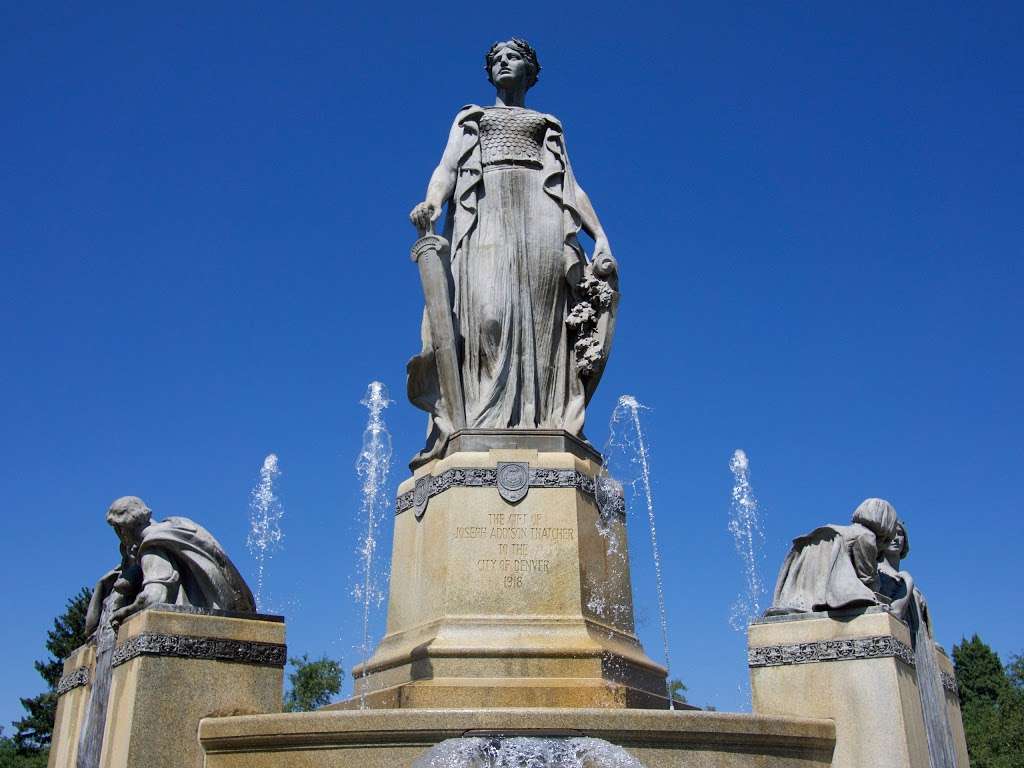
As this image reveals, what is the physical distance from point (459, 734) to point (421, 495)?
419cm

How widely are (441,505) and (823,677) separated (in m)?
4.49

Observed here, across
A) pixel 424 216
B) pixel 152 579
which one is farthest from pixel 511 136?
pixel 152 579

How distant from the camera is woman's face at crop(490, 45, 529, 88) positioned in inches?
556

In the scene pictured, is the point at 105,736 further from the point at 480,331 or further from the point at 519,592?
the point at 480,331

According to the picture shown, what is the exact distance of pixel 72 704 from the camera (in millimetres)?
11461

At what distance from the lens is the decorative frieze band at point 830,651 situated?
10.4m

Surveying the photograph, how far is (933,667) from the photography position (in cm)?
1181

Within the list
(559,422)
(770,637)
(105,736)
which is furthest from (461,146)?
(105,736)

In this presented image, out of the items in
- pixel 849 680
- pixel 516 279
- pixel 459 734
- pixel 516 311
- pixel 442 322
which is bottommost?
pixel 459 734

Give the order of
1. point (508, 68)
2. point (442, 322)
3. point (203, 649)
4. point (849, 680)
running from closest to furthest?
1. point (203, 649)
2. point (849, 680)
3. point (442, 322)
4. point (508, 68)

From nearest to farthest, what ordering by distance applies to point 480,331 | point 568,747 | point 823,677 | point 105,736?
point 568,747 < point 105,736 < point 823,677 < point 480,331

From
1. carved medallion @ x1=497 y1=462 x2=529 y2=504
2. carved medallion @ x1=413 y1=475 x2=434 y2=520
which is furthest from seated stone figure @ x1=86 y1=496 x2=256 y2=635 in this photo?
carved medallion @ x1=497 y1=462 x2=529 y2=504

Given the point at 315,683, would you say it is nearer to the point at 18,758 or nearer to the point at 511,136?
the point at 18,758

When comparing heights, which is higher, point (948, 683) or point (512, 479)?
point (512, 479)
